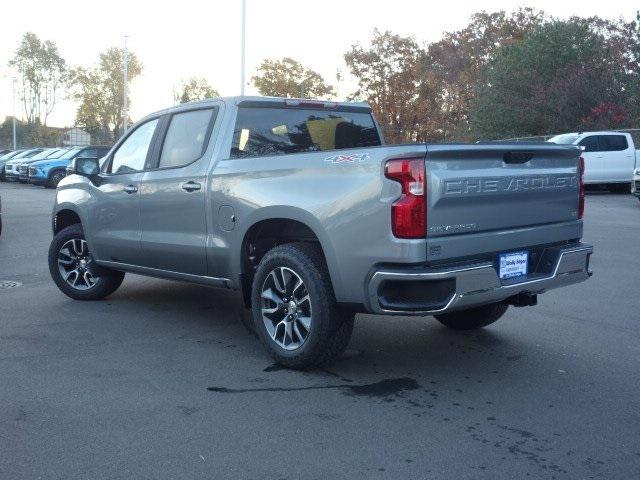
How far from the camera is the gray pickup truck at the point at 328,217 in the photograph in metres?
4.55

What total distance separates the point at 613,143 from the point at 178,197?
68.0ft

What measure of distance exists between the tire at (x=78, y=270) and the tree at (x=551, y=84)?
28472 mm

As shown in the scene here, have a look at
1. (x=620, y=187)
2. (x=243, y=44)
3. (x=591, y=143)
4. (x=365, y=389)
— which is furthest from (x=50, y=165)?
(x=365, y=389)

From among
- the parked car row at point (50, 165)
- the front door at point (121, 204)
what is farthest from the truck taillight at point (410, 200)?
the parked car row at point (50, 165)

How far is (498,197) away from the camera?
488 cm

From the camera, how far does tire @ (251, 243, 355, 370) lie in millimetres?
4977

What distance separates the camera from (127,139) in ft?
23.7

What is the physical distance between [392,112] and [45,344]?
151 ft

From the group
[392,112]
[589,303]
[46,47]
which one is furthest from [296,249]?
[46,47]

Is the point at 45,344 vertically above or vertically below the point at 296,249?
below

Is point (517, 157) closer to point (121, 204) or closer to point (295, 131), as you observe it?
point (295, 131)

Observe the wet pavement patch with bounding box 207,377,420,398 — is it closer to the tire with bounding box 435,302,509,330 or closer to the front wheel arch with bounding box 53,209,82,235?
the tire with bounding box 435,302,509,330

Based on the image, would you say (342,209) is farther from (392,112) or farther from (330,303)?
(392,112)

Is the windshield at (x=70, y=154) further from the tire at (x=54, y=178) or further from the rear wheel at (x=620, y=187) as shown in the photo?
the rear wheel at (x=620, y=187)
